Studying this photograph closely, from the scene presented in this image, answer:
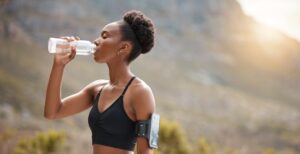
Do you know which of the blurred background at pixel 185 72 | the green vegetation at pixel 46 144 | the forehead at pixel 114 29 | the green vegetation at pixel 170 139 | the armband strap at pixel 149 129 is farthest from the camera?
the blurred background at pixel 185 72

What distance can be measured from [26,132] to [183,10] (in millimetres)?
71538

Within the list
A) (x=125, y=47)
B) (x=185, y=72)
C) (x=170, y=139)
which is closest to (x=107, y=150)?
(x=125, y=47)

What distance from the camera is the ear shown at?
166cm

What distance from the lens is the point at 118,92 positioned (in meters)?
1.65

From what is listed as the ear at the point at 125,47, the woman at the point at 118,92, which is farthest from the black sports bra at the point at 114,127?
the ear at the point at 125,47

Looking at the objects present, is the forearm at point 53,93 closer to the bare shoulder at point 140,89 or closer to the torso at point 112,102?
the torso at point 112,102

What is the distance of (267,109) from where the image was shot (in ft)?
237

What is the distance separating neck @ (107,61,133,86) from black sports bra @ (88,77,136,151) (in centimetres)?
5

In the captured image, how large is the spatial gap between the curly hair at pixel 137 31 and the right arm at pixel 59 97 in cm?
18

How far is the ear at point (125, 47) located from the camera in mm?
1661

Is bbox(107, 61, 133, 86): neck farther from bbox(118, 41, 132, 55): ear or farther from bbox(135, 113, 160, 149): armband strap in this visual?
bbox(135, 113, 160, 149): armband strap

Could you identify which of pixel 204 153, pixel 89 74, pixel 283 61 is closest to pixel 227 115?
pixel 89 74

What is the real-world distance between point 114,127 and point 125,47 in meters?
0.26

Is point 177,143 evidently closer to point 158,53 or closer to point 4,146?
point 4,146
